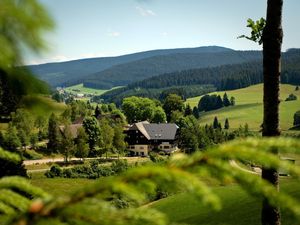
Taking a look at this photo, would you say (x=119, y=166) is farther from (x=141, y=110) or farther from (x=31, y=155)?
(x=141, y=110)

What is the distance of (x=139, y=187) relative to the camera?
144cm

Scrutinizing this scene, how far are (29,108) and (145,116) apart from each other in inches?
4736

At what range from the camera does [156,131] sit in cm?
10362

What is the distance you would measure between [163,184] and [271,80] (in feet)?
24.3

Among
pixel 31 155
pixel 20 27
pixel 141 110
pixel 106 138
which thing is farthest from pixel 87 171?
pixel 20 27

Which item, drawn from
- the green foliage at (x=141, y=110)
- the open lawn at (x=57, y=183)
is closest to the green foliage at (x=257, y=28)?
the open lawn at (x=57, y=183)

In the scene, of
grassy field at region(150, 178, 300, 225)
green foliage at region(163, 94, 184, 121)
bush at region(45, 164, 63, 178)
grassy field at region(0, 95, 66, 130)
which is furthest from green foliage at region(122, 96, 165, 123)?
grassy field at region(0, 95, 66, 130)

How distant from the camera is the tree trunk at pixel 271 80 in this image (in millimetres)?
8055

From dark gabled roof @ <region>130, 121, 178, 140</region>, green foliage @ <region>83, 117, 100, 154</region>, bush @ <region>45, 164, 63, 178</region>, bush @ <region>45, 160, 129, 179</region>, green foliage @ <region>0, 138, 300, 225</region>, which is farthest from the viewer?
dark gabled roof @ <region>130, 121, 178, 140</region>

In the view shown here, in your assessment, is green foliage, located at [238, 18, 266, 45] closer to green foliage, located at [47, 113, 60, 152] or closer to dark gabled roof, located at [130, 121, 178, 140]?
green foliage, located at [47, 113, 60, 152]

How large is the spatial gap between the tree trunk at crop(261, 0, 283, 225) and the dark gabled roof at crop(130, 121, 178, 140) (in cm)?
9204

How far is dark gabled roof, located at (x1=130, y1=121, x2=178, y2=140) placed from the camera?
3999 inches

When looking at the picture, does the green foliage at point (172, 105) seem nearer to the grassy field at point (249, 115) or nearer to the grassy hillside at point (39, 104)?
the grassy field at point (249, 115)

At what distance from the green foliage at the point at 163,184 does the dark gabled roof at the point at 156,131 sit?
9884cm
